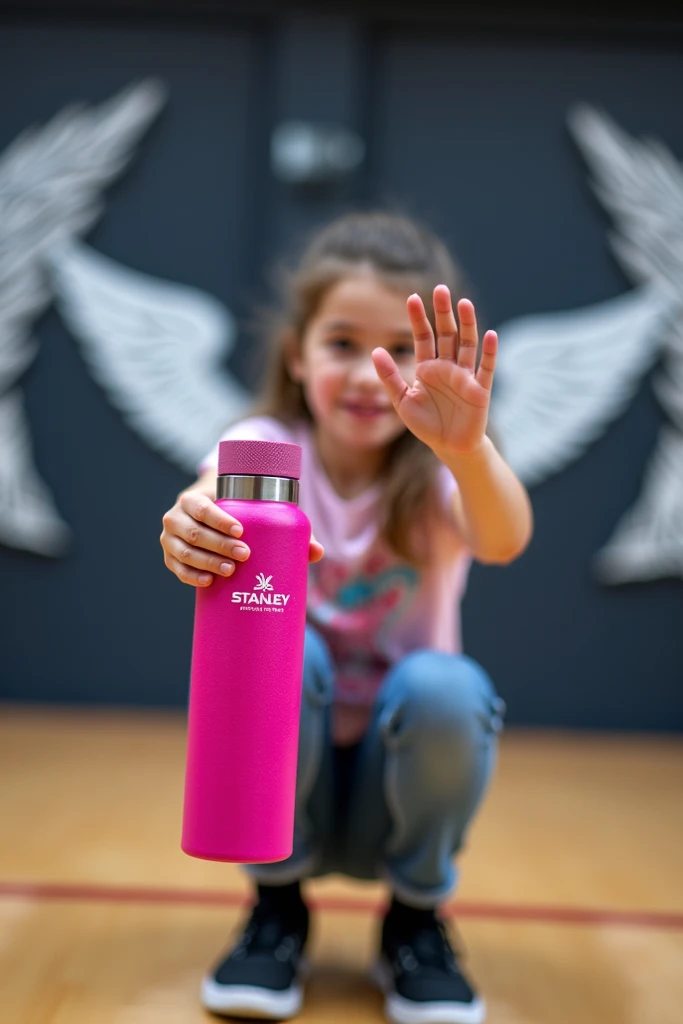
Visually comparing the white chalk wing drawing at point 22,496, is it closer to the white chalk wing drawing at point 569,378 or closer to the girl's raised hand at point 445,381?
the white chalk wing drawing at point 569,378

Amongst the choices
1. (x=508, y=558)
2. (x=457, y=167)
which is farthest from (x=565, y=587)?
(x=508, y=558)

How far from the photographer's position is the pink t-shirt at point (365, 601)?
106 cm

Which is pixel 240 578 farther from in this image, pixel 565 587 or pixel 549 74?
pixel 549 74

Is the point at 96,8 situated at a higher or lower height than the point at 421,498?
higher

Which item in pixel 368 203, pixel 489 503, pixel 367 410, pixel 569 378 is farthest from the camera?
pixel 368 203

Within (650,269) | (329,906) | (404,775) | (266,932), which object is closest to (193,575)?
(404,775)

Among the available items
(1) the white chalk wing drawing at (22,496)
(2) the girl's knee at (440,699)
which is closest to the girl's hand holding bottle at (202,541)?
(2) the girl's knee at (440,699)

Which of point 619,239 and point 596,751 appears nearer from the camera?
point 596,751

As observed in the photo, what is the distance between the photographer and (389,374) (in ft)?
2.51

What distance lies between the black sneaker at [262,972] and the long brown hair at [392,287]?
364mm

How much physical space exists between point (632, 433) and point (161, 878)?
75.0 inches

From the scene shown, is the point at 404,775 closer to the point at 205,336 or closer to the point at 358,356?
the point at 358,356

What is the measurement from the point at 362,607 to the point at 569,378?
181cm

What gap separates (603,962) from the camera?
104 cm
